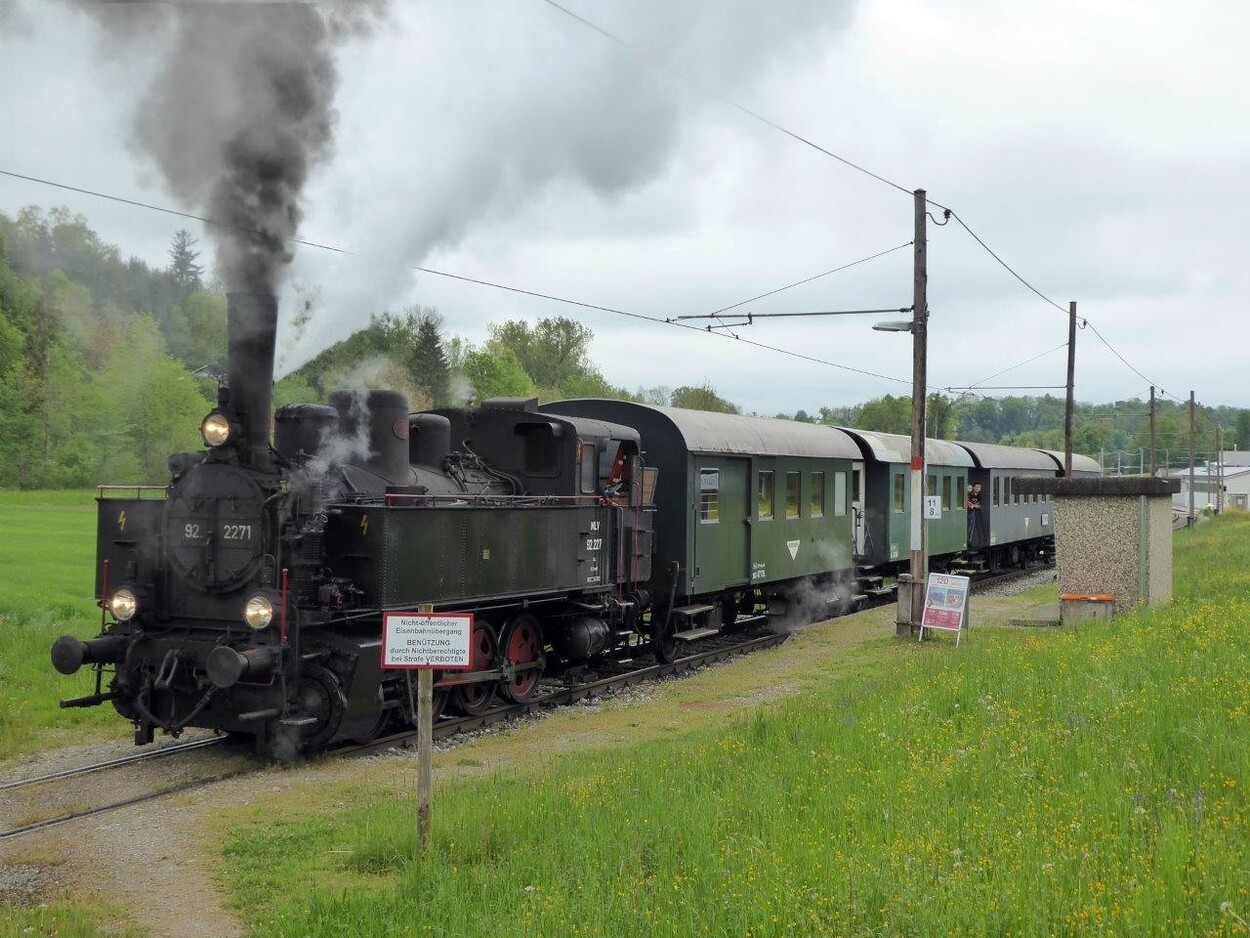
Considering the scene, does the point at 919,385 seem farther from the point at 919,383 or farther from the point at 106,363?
the point at 106,363

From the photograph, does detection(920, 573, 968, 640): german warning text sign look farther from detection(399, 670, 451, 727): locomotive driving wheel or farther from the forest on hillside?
the forest on hillside

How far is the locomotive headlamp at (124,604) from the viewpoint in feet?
31.7

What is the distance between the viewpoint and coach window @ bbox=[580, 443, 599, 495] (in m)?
12.7

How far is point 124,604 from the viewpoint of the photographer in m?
9.66

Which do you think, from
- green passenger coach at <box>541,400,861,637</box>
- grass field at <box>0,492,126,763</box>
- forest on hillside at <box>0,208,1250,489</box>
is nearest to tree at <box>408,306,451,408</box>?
forest on hillside at <box>0,208,1250,489</box>

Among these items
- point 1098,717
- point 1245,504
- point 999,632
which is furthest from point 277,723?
point 1245,504

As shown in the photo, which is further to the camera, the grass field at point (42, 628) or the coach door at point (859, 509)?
the coach door at point (859, 509)

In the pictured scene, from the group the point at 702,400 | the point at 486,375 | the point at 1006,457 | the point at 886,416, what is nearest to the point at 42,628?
the point at 1006,457

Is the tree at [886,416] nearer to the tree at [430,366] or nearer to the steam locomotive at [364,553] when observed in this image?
the tree at [430,366]

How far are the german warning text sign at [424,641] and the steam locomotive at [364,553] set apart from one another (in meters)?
2.53

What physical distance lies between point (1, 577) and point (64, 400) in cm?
1601

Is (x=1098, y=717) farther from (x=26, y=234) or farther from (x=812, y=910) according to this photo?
(x=26, y=234)

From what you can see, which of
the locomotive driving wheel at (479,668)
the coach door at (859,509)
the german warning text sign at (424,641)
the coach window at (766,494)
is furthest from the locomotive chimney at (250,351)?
the coach door at (859,509)

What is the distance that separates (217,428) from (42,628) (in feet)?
24.3
